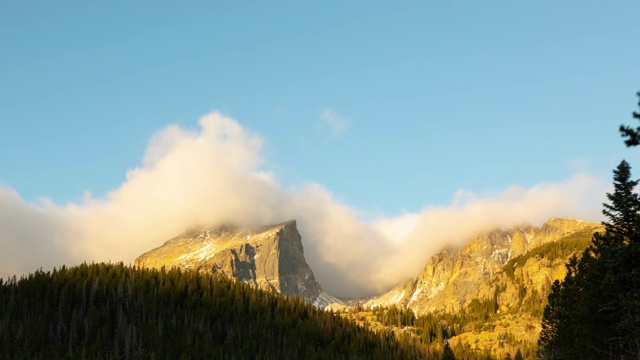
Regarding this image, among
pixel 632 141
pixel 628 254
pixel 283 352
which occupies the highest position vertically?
pixel 632 141

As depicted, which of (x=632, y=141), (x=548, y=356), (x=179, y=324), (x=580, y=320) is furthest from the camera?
(x=179, y=324)

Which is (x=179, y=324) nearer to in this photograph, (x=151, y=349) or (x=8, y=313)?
(x=151, y=349)

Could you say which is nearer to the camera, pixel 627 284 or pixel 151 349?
pixel 627 284

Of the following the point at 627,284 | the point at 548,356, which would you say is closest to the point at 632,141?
the point at 627,284

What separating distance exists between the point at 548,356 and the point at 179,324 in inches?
4973

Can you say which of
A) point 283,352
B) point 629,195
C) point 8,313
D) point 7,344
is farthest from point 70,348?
point 629,195

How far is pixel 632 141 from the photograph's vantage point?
34.5 meters

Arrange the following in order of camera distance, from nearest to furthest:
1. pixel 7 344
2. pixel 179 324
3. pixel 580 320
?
pixel 580 320
pixel 7 344
pixel 179 324

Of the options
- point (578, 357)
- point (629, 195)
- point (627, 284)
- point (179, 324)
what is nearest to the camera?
point (627, 284)

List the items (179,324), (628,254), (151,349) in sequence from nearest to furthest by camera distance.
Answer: (628,254)
(151,349)
(179,324)

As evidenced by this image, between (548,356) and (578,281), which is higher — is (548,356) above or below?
below

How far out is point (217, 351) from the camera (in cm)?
18812

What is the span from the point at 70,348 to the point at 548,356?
5013 inches

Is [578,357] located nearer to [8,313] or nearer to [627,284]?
[627,284]
